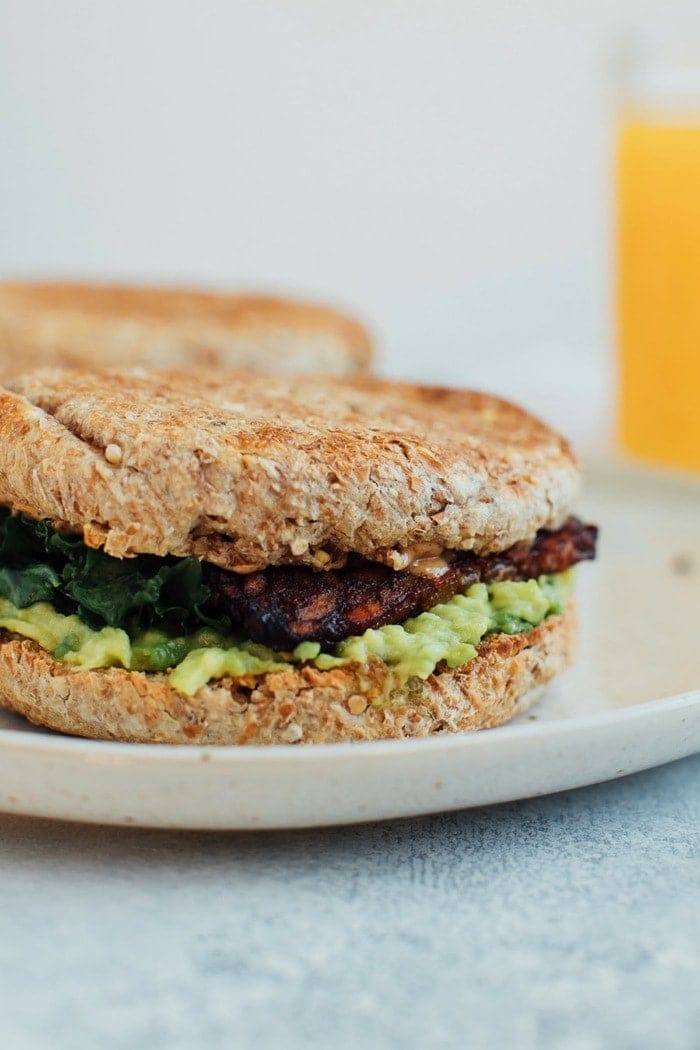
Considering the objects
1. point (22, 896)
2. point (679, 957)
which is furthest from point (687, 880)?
point (22, 896)

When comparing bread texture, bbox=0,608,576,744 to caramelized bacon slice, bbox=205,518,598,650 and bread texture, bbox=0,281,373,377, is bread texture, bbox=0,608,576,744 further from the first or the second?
bread texture, bbox=0,281,373,377

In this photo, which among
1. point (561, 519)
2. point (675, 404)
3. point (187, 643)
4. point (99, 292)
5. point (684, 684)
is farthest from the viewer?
point (675, 404)

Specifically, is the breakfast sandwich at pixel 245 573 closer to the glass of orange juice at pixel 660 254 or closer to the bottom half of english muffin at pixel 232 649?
the bottom half of english muffin at pixel 232 649

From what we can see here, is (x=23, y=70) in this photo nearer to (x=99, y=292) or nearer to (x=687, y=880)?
(x=99, y=292)

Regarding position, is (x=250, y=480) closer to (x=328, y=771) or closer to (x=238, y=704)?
(x=238, y=704)

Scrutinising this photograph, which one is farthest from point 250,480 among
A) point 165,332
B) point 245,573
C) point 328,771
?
point 165,332

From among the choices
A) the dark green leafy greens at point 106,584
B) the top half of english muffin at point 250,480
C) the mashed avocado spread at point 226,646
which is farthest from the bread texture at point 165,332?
the mashed avocado spread at point 226,646

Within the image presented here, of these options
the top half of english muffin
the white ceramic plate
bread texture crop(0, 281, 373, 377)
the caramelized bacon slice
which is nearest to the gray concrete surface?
the white ceramic plate
